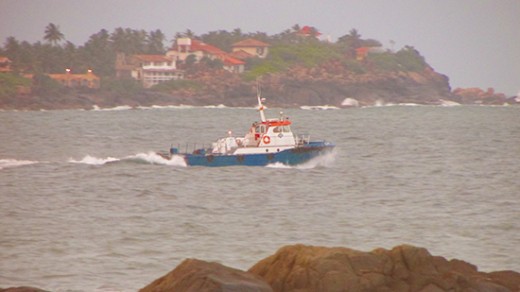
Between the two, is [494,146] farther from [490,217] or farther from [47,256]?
[47,256]

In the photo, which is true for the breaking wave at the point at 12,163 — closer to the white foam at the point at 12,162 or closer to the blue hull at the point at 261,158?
the white foam at the point at 12,162

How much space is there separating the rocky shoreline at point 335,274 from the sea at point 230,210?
5078 millimetres

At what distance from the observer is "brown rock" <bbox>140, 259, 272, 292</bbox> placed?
16031mm

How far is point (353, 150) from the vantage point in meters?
71.5

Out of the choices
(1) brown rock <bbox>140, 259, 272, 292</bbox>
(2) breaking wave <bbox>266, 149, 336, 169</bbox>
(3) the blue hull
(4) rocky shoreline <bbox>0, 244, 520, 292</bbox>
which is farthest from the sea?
(1) brown rock <bbox>140, 259, 272, 292</bbox>

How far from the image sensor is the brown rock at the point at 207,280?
1603 centimetres

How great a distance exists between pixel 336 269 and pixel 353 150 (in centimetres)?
5468

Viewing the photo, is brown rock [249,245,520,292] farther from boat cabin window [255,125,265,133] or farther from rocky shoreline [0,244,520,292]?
boat cabin window [255,125,265,133]

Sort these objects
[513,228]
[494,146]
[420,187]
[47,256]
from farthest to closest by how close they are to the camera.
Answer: [494,146]
[420,187]
[513,228]
[47,256]

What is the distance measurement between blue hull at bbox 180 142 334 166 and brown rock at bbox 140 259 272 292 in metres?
34.7

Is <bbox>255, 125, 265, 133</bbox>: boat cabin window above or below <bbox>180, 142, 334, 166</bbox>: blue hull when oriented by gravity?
above

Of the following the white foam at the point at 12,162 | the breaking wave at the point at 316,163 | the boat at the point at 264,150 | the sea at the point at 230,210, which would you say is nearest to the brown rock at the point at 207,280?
the sea at the point at 230,210

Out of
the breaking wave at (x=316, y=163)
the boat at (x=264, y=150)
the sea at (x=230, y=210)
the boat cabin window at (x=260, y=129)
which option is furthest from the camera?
the breaking wave at (x=316, y=163)

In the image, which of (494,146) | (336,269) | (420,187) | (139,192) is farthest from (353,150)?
(336,269)
